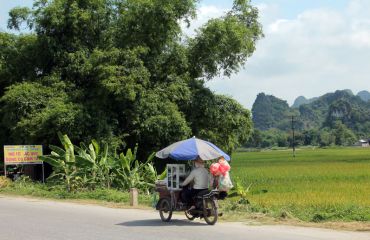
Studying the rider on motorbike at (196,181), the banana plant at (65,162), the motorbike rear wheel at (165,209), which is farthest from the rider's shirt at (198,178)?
the banana plant at (65,162)

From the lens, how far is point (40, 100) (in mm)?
23359

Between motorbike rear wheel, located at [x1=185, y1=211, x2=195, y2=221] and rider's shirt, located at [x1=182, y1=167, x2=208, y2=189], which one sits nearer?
rider's shirt, located at [x1=182, y1=167, x2=208, y2=189]

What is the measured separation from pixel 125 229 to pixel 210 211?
6.23 ft

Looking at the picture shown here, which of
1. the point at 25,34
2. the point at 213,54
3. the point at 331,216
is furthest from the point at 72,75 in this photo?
the point at 331,216

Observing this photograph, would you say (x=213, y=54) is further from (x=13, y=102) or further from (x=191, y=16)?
(x=13, y=102)

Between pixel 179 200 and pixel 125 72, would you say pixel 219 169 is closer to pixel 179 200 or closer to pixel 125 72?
pixel 179 200

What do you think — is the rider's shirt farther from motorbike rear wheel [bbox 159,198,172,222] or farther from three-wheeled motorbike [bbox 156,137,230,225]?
motorbike rear wheel [bbox 159,198,172,222]

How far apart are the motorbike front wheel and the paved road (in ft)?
0.49

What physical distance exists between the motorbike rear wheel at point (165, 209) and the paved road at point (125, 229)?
0.16 m

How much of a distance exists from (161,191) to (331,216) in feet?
13.3

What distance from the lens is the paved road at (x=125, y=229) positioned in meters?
9.67

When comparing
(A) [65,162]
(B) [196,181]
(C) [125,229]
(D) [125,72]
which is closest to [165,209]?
(B) [196,181]

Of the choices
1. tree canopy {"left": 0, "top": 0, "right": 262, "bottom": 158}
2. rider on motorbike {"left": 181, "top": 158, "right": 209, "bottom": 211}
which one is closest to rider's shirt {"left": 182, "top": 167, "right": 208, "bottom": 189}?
rider on motorbike {"left": 181, "top": 158, "right": 209, "bottom": 211}

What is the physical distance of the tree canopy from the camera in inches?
889
